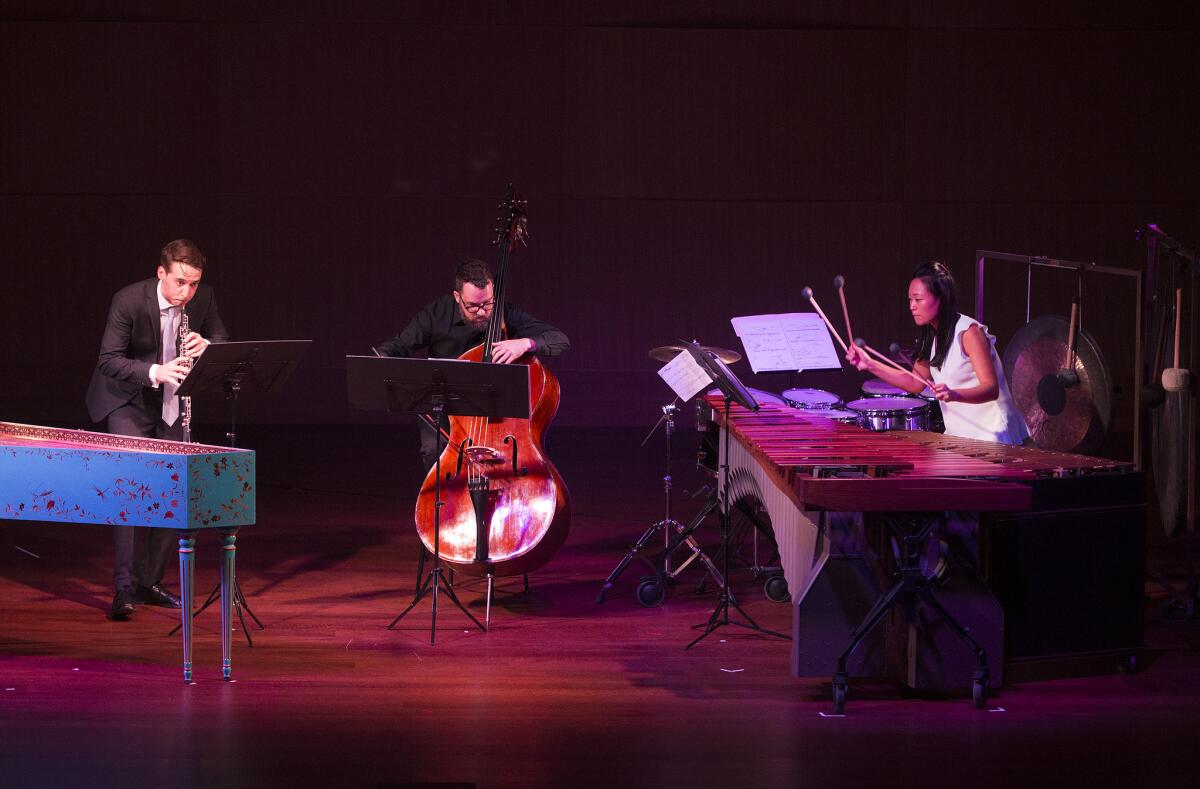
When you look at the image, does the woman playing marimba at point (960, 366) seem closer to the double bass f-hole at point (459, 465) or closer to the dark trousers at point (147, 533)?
the double bass f-hole at point (459, 465)

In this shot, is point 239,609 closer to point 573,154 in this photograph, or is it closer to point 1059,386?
point 1059,386

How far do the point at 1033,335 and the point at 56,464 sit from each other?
4.20 m

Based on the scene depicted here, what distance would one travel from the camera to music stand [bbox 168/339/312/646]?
4.49 m

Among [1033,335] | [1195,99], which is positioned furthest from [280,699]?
[1195,99]

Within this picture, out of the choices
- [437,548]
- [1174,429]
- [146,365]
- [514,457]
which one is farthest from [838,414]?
[146,365]

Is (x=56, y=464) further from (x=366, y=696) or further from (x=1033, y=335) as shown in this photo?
(x=1033, y=335)

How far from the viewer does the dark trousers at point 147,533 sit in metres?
5.09

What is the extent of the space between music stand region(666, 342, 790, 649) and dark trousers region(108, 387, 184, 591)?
1905 mm

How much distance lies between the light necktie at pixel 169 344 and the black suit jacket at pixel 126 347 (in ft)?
0.08

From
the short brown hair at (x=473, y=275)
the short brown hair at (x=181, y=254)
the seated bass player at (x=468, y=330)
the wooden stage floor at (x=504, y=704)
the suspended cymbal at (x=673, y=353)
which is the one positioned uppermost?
the short brown hair at (x=181, y=254)

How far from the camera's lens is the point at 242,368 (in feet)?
15.2

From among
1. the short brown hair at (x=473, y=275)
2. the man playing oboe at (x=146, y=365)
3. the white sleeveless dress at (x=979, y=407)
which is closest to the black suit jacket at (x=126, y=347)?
the man playing oboe at (x=146, y=365)

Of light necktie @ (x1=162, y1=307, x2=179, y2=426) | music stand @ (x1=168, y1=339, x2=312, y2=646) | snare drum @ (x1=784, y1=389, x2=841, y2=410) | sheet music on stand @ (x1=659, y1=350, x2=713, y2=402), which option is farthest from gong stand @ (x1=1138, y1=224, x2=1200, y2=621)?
light necktie @ (x1=162, y1=307, x2=179, y2=426)

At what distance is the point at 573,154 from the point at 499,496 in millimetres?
6226
